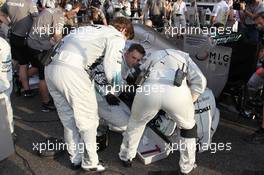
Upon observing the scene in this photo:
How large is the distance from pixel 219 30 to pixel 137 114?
2732 mm

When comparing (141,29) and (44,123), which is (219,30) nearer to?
(141,29)

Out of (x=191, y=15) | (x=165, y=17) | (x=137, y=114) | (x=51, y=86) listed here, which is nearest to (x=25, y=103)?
(x=51, y=86)

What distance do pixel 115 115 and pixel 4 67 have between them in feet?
4.64

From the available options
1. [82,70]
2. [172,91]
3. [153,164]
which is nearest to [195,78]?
[172,91]

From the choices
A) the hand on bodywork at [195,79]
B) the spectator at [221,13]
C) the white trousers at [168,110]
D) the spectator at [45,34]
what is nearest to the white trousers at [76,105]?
the white trousers at [168,110]

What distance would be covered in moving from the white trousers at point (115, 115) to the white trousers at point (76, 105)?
76cm

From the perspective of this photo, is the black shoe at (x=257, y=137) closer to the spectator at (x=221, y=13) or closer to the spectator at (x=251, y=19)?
the spectator at (x=251, y=19)

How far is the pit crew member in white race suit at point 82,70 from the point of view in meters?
3.19

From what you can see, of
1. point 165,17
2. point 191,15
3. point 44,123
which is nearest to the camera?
point 44,123

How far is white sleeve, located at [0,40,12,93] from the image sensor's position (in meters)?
3.74

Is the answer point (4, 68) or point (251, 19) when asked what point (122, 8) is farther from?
point (4, 68)

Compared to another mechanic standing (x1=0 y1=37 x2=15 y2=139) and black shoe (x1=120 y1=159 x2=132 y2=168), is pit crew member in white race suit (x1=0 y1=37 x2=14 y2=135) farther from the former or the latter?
black shoe (x1=120 y1=159 x2=132 y2=168)

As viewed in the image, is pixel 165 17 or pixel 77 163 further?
pixel 165 17

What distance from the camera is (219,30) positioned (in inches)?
212
